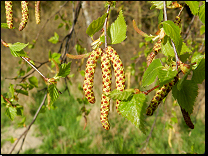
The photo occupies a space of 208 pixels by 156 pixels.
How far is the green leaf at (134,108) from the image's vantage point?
1.32ft

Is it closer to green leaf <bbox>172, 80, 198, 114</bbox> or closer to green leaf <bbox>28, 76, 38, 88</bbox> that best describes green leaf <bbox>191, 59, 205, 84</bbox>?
green leaf <bbox>172, 80, 198, 114</bbox>

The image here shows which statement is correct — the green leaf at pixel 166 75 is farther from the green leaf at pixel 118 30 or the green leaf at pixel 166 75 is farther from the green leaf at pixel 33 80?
the green leaf at pixel 33 80

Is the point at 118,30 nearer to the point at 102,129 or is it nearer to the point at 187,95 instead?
the point at 187,95

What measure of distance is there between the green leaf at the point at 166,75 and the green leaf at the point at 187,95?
1.5 inches

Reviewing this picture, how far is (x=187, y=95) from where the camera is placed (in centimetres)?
41

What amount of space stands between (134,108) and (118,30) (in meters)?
0.25

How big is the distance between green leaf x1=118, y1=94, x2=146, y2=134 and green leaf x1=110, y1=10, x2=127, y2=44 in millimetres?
192

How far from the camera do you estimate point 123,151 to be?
2.17m

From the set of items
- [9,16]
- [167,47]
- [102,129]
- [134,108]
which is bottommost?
[102,129]

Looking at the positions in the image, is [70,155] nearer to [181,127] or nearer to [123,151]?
[123,151]

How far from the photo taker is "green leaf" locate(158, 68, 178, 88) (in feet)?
1.28

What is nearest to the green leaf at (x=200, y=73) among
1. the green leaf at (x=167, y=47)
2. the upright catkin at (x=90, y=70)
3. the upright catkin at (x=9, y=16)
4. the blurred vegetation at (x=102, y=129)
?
the green leaf at (x=167, y=47)

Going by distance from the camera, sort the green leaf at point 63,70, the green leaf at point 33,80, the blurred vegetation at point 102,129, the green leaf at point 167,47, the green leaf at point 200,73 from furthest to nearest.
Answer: the blurred vegetation at point 102,129 → the green leaf at point 33,80 → the green leaf at point 63,70 → the green leaf at point 167,47 → the green leaf at point 200,73

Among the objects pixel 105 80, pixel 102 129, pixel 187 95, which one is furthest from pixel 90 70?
pixel 102 129
